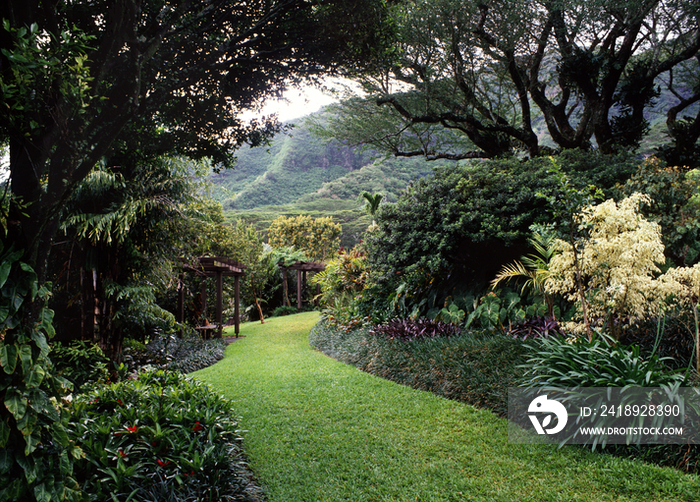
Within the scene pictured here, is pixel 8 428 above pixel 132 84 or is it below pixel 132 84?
below

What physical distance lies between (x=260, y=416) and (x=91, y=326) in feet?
10.7

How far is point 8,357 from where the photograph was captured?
1.75 metres

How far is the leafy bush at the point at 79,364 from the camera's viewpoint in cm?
474

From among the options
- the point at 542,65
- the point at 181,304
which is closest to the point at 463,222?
the point at 181,304

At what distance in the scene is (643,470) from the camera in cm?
298

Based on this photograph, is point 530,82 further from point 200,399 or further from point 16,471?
point 16,471

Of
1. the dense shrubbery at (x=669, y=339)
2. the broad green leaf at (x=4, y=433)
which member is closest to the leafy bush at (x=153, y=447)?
the broad green leaf at (x=4, y=433)

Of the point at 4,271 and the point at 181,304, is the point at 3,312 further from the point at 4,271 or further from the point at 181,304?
the point at 181,304

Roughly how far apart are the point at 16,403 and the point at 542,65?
47.4ft

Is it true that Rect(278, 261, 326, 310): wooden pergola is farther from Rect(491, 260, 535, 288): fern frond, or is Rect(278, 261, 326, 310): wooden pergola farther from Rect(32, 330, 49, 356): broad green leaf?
Rect(32, 330, 49, 356): broad green leaf

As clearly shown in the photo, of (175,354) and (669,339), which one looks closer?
(669,339)

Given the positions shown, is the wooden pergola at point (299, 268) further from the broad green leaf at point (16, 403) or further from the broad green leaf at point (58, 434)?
the broad green leaf at point (16, 403)

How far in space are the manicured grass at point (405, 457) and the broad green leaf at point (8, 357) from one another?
2.10 m

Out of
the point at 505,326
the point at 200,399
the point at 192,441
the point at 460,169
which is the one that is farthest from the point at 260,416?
the point at 460,169
